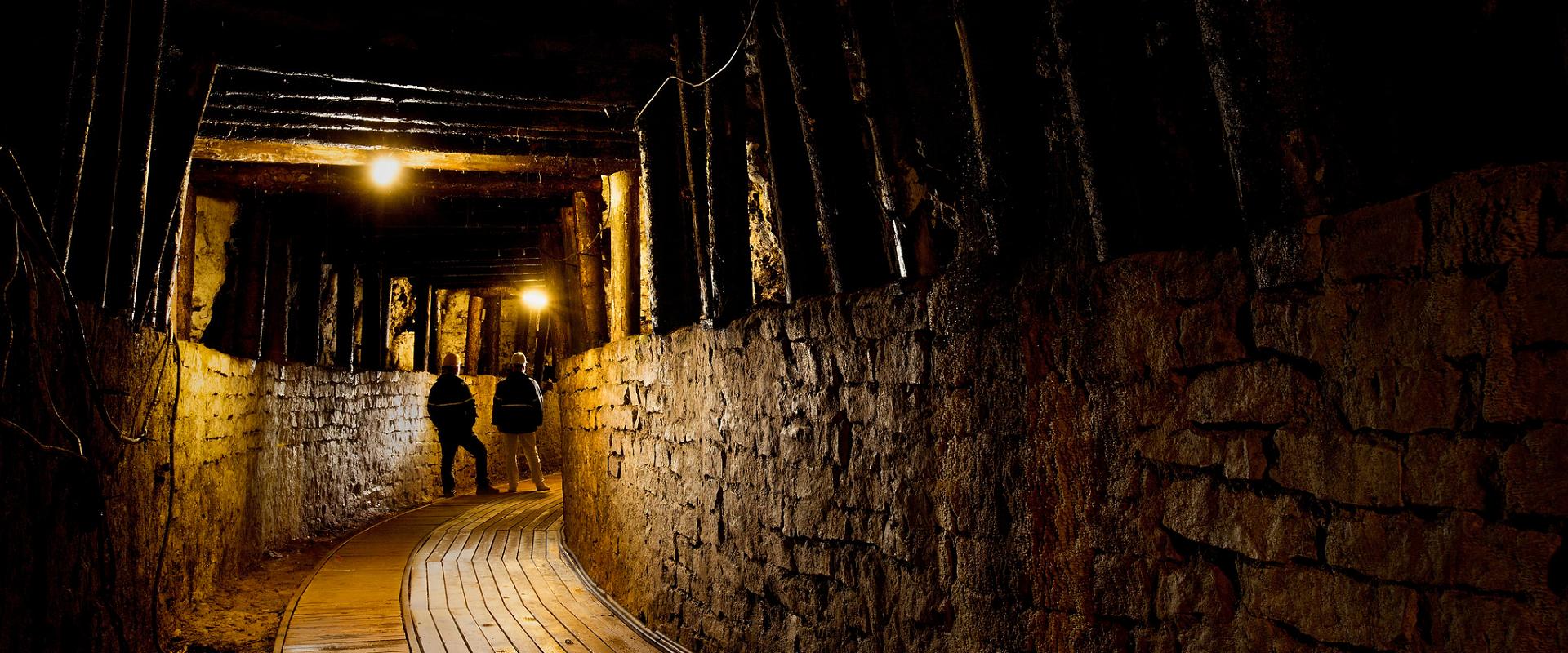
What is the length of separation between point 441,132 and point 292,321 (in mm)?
3291

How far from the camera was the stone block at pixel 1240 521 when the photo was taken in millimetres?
1580

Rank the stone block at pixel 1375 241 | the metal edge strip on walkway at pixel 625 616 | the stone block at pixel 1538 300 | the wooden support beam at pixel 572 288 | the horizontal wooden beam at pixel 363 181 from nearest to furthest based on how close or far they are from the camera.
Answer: the stone block at pixel 1538 300 < the stone block at pixel 1375 241 < the metal edge strip on walkway at pixel 625 616 < the horizontal wooden beam at pixel 363 181 < the wooden support beam at pixel 572 288

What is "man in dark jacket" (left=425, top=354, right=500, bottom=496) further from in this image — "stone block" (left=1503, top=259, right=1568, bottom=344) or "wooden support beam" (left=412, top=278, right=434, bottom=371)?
"stone block" (left=1503, top=259, right=1568, bottom=344)

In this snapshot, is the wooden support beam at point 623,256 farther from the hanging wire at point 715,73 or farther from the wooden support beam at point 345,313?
the wooden support beam at point 345,313

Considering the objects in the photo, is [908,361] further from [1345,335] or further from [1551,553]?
[1551,553]

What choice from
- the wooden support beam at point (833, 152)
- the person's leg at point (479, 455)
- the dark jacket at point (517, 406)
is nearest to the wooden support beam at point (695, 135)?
the wooden support beam at point (833, 152)

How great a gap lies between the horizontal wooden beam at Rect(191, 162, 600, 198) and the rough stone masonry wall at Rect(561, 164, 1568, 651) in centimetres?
454

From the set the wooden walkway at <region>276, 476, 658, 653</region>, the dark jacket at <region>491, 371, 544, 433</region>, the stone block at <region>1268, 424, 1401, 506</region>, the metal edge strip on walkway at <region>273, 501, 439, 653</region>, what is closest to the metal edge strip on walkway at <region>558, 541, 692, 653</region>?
the wooden walkway at <region>276, 476, 658, 653</region>

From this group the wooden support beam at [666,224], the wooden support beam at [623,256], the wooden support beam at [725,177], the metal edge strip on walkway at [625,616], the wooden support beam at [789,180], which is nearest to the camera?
the wooden support beam at [789,180]

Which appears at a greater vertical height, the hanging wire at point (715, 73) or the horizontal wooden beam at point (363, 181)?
the horizontal wooden beam at point (363, 181)

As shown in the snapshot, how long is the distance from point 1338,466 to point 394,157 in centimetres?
624

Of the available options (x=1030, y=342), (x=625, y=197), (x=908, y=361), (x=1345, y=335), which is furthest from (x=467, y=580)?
(x=1345, y=335)

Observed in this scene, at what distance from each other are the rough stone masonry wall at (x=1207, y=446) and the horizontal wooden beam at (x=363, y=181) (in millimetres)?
4536

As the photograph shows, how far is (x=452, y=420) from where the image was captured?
11.5 meters
